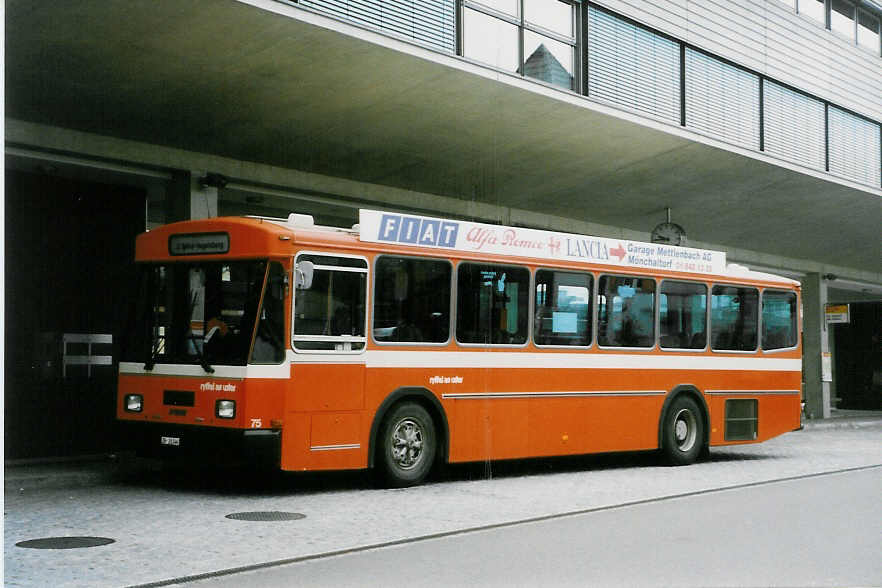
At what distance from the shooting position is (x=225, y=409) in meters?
11.5

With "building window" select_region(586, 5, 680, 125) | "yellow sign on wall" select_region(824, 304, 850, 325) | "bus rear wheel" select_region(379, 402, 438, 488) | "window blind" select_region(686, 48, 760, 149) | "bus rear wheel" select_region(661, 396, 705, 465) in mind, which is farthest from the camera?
"yellow sign on wall" select_region(824, 304, 850, 325)

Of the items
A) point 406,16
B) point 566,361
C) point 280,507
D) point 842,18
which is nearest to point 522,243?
point 566,361

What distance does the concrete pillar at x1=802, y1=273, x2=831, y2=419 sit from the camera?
30281 mm

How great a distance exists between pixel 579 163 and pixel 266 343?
378 inches

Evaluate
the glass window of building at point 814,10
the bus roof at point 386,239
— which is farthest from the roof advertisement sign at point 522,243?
the glass window of building at point 814,10

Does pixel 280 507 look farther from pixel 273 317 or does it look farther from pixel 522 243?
pixel 522 243

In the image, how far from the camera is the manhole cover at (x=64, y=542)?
332 inches

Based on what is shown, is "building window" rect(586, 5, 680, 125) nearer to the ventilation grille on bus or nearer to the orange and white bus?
the orange and white bus

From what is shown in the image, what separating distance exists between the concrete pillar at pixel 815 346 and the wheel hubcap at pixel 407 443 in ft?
65.4

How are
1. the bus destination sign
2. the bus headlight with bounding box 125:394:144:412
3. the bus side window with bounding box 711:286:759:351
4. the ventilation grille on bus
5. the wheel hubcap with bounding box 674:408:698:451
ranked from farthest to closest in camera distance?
the ventilation grille on bus → the bus side window with bounding box 711:286:759:351 → the wheel hubcap with bounding box 674:408:698:451 → the bus headlight with bounding box 125:394:144:412 → the bus destination sign

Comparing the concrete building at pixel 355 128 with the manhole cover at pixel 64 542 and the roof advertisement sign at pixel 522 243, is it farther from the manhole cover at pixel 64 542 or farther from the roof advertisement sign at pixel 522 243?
the manhole cover at pixel 64 542

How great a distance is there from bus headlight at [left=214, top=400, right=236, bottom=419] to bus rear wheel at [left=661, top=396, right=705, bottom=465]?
7.17 m

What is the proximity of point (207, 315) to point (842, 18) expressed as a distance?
21.4 meters

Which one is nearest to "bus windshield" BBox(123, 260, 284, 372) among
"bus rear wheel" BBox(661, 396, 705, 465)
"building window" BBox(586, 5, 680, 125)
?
"bus rear wheel" BBox(661, 396, 705, 465)
